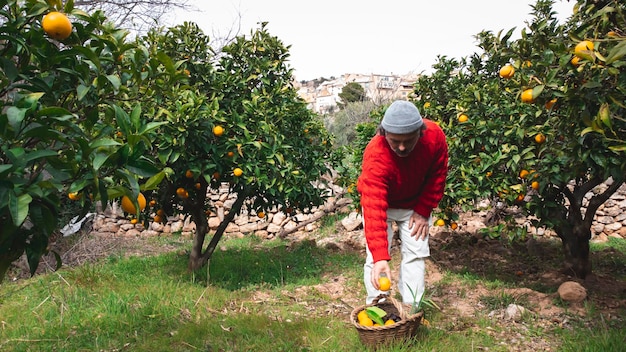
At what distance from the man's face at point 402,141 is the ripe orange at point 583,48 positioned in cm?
84

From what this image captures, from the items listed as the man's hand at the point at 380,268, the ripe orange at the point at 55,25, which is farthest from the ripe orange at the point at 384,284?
the ripe orange at the point at 55,25

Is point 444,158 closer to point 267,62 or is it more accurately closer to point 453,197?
point 453,197

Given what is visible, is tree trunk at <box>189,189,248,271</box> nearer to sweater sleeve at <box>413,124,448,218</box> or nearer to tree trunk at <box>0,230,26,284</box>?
sweater sleeve at <box>413,124,448,218</box>

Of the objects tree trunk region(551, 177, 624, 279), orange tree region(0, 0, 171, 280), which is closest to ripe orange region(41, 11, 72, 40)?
orange tree region(0, 0, 171, 280)

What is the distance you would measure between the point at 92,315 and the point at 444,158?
8.58 feet

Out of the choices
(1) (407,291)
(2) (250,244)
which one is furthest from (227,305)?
(2) (250,244)

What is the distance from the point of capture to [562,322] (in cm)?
332

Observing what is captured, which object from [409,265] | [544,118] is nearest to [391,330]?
[409,265]

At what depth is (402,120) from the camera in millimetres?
2551

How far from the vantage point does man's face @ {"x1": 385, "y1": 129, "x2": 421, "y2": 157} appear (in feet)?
8.53

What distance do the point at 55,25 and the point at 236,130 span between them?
2580 mm

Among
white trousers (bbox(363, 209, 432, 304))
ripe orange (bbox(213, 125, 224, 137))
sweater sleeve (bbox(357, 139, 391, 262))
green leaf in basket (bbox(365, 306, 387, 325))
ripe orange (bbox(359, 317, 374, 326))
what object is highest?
ripe orange (bbox(213, 125, 224, 137))

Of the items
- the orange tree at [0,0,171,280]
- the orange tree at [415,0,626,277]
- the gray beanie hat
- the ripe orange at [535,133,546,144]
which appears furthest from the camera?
the ripe orange at [535,133,546,144]

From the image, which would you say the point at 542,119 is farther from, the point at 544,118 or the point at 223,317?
the point at 223,317
